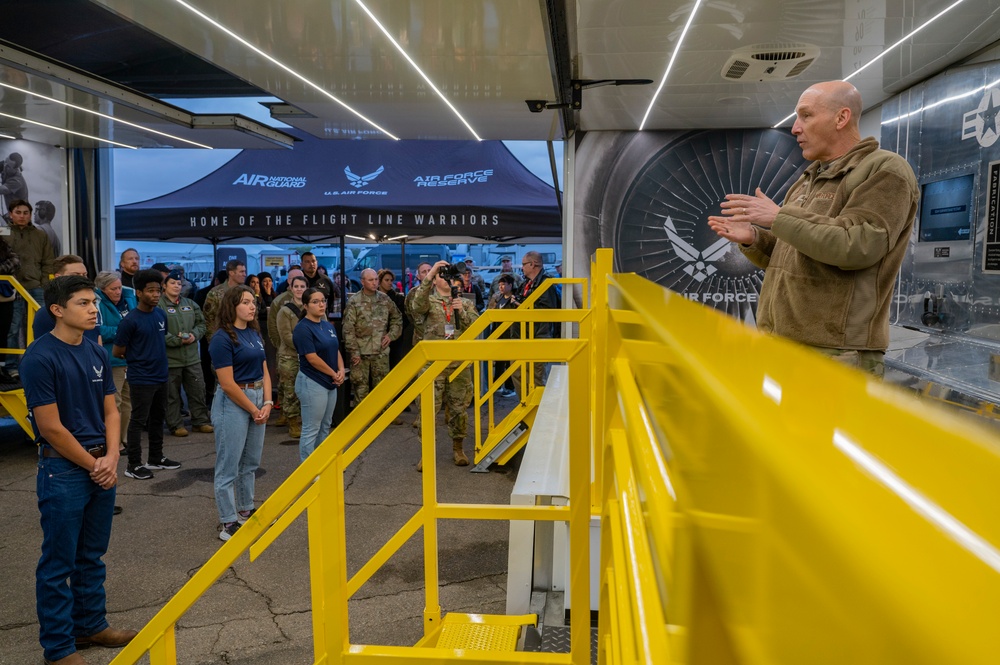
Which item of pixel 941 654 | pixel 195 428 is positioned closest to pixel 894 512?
pixel 941 654

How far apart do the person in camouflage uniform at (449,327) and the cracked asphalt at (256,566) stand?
0.42 meters

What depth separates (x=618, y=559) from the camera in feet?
4.16

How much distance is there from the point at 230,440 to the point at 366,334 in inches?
143

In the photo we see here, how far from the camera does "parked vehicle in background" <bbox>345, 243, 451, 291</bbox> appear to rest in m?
15.6

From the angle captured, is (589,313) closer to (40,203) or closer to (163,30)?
(163,30)

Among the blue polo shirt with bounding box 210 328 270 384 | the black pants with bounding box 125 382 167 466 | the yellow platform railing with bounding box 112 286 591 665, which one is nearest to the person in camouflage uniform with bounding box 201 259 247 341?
the black pants with bounding box 125 382 167 466

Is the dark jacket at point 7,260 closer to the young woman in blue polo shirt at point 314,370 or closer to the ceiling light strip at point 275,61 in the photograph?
the ceiling light strip at point 275,61

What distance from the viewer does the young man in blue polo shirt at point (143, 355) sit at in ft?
20.9

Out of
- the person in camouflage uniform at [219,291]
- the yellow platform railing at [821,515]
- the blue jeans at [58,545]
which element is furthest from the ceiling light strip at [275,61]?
the yellow platform railing at [821,515]

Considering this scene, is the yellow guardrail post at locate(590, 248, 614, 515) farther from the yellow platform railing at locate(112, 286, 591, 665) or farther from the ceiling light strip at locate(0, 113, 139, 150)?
the ceiling light strip at locate(0, 113, 139, 150)

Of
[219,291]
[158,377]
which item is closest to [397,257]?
[219,291]

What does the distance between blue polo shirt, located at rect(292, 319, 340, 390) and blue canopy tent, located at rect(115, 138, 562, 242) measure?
3940mm

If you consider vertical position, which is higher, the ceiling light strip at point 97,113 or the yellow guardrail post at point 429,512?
the ceiling light strip at point 97,113

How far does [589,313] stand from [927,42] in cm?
396
